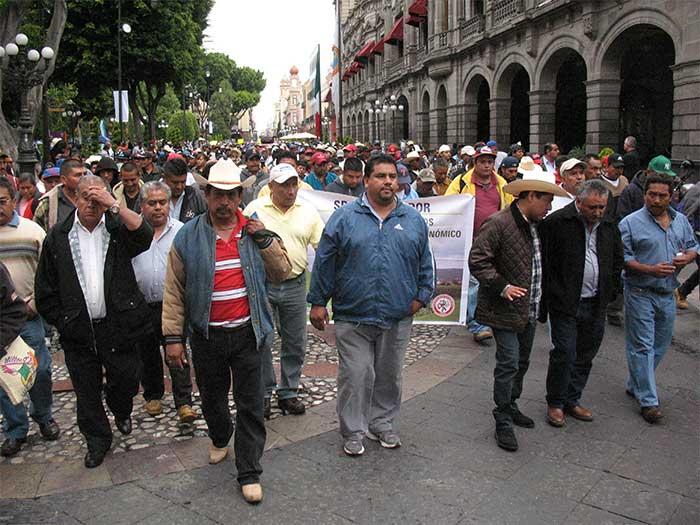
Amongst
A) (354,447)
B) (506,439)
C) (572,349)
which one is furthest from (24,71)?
(506,439)

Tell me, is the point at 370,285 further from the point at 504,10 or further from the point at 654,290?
the point at 504,10

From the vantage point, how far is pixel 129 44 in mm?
33469

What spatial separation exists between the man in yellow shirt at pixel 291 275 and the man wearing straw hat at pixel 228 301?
102cm

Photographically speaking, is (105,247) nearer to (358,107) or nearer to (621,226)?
(621,226)

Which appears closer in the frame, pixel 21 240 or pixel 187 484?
pixel 187 484

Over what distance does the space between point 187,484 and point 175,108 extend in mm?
98748

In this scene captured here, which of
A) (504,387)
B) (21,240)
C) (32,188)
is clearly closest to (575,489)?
(504,387)

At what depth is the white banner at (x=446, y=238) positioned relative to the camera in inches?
262

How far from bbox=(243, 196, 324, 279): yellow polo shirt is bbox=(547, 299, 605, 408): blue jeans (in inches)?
76.1

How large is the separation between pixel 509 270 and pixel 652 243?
1377 millimetres

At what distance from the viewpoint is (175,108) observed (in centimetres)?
9625

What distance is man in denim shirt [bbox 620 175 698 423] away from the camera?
195 inches

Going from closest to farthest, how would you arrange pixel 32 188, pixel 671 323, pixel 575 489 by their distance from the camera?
pixel 575 489 → pixel 671 323 → pixel 32 188

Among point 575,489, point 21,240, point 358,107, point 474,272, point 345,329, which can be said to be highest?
point 358,107
